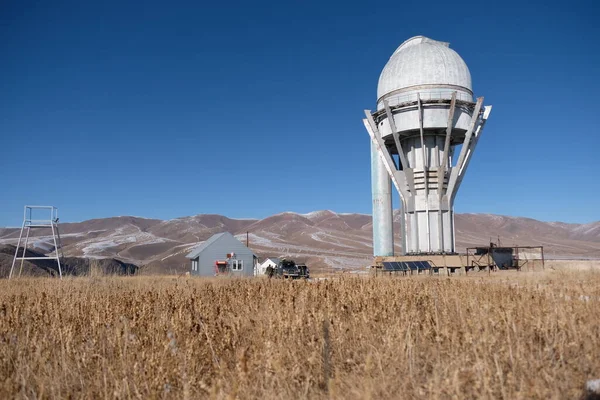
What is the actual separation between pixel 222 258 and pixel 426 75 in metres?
28.4

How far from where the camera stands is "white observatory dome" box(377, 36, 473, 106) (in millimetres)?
30781

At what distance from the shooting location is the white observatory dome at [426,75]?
3078cm

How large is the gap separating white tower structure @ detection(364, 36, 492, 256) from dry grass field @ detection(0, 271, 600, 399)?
78.8ft

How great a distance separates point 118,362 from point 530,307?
5568 millimetres

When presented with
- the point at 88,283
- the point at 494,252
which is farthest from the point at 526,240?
the point at 88,283

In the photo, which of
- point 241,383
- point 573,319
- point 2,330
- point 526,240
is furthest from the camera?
point 526,240

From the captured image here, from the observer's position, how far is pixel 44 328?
5.91 metres

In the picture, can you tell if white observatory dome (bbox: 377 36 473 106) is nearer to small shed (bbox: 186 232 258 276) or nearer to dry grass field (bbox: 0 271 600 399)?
small shed (bbox: 186 232 258 276)

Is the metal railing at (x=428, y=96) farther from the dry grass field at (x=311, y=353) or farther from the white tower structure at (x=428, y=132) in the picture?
the dry grass field at (x=311, y=353)

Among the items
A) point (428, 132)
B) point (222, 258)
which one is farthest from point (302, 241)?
point (428, 132)

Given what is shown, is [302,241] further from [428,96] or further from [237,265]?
[428,96]

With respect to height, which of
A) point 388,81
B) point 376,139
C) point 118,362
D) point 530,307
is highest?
point 388,81

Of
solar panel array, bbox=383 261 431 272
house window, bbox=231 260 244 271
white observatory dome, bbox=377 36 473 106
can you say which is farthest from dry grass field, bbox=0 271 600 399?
house window, bbox=231 260 244 271

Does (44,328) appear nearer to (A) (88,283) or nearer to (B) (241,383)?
(B) (241,383)
